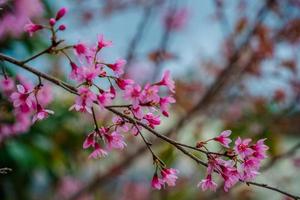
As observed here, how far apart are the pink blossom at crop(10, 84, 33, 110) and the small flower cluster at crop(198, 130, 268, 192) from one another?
0.42 metres

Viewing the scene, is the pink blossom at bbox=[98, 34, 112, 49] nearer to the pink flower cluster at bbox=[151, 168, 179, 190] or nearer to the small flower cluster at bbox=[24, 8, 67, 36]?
the small flower cluster at bbox=[24, 8, 67, 36]

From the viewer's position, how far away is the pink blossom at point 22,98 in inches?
43.1

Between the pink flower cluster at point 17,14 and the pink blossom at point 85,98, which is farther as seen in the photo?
the pink flower cluster at point 17,14

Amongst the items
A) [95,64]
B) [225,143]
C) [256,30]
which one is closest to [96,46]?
[95,64]

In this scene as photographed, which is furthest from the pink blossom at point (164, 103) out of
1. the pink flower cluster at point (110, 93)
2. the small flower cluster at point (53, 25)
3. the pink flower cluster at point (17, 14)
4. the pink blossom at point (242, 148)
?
the pink flower cluster at point (17, 14)

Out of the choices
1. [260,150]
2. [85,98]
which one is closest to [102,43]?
[85,98]

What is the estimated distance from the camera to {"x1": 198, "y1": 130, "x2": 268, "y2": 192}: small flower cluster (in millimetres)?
1070

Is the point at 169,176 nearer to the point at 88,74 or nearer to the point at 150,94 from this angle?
the point at 150,94

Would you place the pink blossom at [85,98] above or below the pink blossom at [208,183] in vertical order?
above

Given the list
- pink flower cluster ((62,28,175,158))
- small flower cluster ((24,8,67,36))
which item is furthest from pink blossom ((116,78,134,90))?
small flower cluster ((24,8,67,36))

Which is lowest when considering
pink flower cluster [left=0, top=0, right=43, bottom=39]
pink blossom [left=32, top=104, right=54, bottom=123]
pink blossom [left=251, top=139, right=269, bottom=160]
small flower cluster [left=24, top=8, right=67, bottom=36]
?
pink blossom [left=251, top=139, right=269, bottom=160]

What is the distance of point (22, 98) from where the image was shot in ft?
3.61

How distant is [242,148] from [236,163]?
0.05 meters

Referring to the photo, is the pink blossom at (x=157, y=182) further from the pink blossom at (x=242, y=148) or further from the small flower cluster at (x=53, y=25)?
the small flower cluster at (x=53, y=25)
